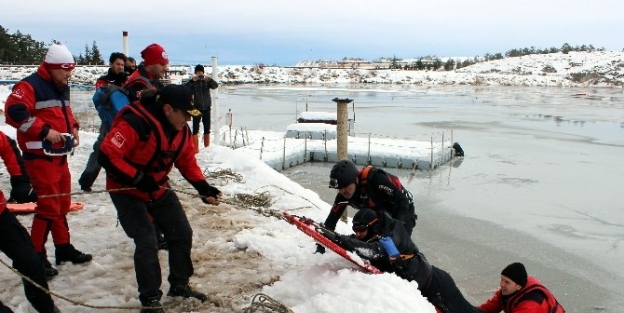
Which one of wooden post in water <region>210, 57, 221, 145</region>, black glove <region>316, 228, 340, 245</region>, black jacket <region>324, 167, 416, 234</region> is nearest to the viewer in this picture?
black glove <region>316, 228, 340, 245</region>

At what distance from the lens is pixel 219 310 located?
3.54m

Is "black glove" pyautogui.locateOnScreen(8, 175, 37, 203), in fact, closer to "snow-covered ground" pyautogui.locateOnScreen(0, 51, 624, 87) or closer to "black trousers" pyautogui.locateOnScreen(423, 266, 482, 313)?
"black trousers" pyautogui.locateOnScreen(423, 266, 482, 313)

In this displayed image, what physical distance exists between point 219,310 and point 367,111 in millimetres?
22738

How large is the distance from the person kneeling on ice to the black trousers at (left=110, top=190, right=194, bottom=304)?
95 centimetres

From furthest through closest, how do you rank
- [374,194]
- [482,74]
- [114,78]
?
[482,74]
[114,78]
[374,194]

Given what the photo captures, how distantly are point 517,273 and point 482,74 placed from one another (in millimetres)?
60105

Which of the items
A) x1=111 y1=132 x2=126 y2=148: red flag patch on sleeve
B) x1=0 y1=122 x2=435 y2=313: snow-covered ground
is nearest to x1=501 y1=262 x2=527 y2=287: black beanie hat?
x1=0 y1=122 x2=435 y2=313: snow-covered ground

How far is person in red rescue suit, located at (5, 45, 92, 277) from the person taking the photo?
356 cm

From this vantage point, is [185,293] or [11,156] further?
[185,293]

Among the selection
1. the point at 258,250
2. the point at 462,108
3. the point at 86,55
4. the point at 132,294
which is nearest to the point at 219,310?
the point at 132,294

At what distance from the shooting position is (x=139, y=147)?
3078 mm

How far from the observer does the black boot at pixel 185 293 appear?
3.59 metres

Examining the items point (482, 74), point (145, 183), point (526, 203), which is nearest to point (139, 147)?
point (145, 183)

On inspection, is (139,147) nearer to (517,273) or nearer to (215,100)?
(517,273)
